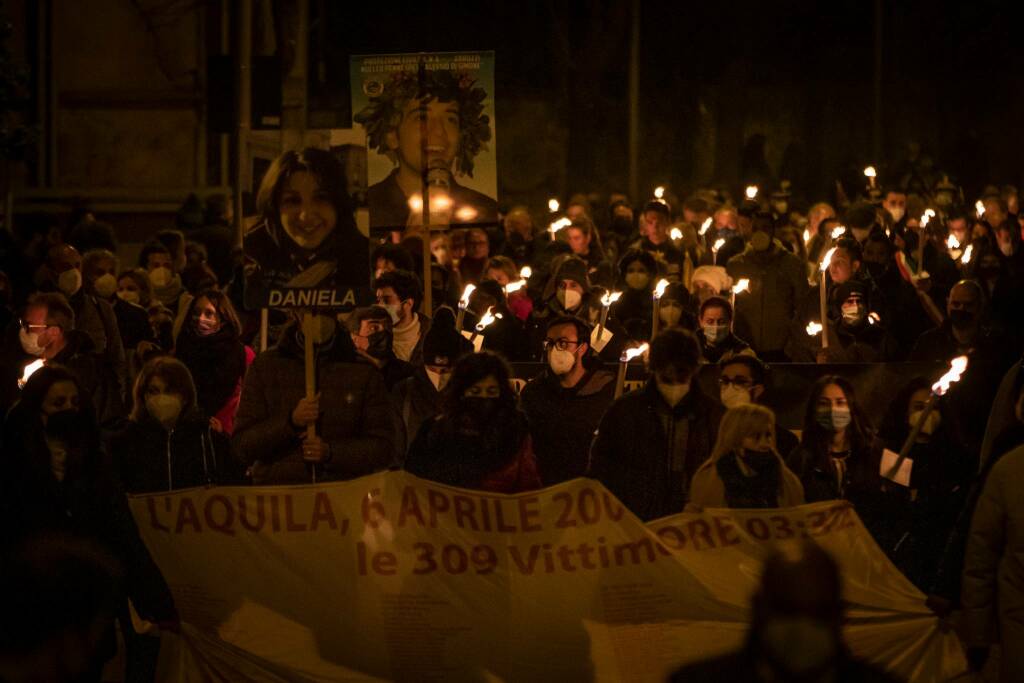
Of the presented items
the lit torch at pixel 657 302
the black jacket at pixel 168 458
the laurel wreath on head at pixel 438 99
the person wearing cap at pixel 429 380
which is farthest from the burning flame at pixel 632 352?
the black jacket at pixel 168 458

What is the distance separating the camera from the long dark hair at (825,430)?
27.2 ft

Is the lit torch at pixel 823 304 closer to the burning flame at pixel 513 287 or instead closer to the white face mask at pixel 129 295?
the burning flame at pixel 513 287

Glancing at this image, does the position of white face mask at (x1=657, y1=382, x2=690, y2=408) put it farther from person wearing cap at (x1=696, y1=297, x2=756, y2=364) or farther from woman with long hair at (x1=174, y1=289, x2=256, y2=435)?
woman with long hair at (x1=174, y1=289, x2=256, y2=435)

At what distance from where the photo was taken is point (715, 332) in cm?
1021

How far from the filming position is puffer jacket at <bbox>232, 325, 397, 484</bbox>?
8.02 m

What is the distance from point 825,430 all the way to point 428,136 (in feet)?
12.5

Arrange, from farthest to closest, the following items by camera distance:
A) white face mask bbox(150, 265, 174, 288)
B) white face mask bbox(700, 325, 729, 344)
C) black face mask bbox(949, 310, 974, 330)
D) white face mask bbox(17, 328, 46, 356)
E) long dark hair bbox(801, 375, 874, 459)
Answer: white face mask bbox(150, 265, 174, 288), black face mask bbox(949, 310, 974, 330), white face mask bbox(700, 325, 729, 344), white face mask bbox(17, 328, 46, 356), long dark hair bbox(801, 375, 874, 459)

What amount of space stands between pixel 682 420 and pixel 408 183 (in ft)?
12.7

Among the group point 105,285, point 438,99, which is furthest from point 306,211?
point 105,285

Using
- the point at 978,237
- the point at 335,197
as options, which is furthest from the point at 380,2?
the point at 335,197

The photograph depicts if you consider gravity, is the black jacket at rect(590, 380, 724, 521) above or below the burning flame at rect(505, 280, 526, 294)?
below

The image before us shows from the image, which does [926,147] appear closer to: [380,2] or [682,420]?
[380,2]

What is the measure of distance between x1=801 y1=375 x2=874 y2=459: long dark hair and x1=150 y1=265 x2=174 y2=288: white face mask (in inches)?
244

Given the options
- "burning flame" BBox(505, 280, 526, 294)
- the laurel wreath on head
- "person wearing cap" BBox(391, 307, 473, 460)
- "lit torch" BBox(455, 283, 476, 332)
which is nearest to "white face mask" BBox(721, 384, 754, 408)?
"person wearing cap" BBox(391, 307, 473, 460)
